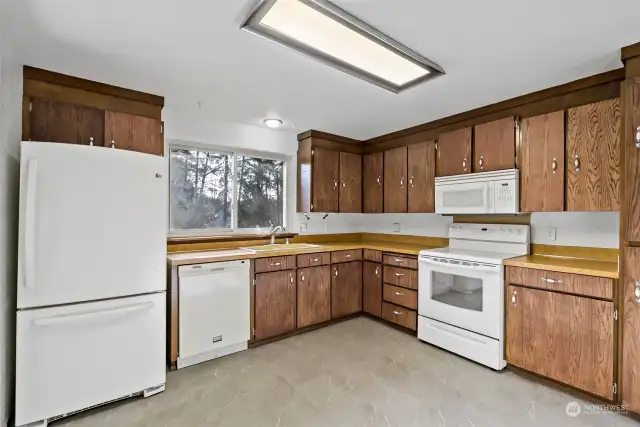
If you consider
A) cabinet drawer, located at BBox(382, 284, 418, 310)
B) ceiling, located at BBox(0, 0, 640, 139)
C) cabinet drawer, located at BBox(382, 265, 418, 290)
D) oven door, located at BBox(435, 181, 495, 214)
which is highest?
ceiling, located at BBox(0, 0, 640, 139)

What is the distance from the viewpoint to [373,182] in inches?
166

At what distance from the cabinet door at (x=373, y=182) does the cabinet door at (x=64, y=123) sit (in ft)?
9.78

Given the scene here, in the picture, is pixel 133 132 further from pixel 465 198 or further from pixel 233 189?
pixel 465 198

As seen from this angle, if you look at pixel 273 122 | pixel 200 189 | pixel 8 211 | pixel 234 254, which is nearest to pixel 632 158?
pixel 273 122

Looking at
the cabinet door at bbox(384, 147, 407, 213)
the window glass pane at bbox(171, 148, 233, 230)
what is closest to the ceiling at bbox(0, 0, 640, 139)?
the window glass pane at bbox(171, 148, 233, 230)

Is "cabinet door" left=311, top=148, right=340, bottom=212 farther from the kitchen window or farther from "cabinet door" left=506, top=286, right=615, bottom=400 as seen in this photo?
"cabinet door" left=506, top=286, right=615, bottom=400

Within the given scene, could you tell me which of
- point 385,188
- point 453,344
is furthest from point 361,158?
point 453,344

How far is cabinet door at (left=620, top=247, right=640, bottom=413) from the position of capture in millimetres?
1958

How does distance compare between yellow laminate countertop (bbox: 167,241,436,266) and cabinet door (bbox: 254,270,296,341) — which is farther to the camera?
cabinet door (bbox: 254,270,296,341)

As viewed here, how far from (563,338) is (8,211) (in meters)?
3.73

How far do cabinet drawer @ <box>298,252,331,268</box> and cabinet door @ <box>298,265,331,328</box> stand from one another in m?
0.05

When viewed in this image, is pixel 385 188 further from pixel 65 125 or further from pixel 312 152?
pixel 65 125

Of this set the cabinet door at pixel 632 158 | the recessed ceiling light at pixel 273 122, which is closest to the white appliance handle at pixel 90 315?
the recessed ceiling light at pixel 273 122

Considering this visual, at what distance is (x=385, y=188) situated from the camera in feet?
13.3
